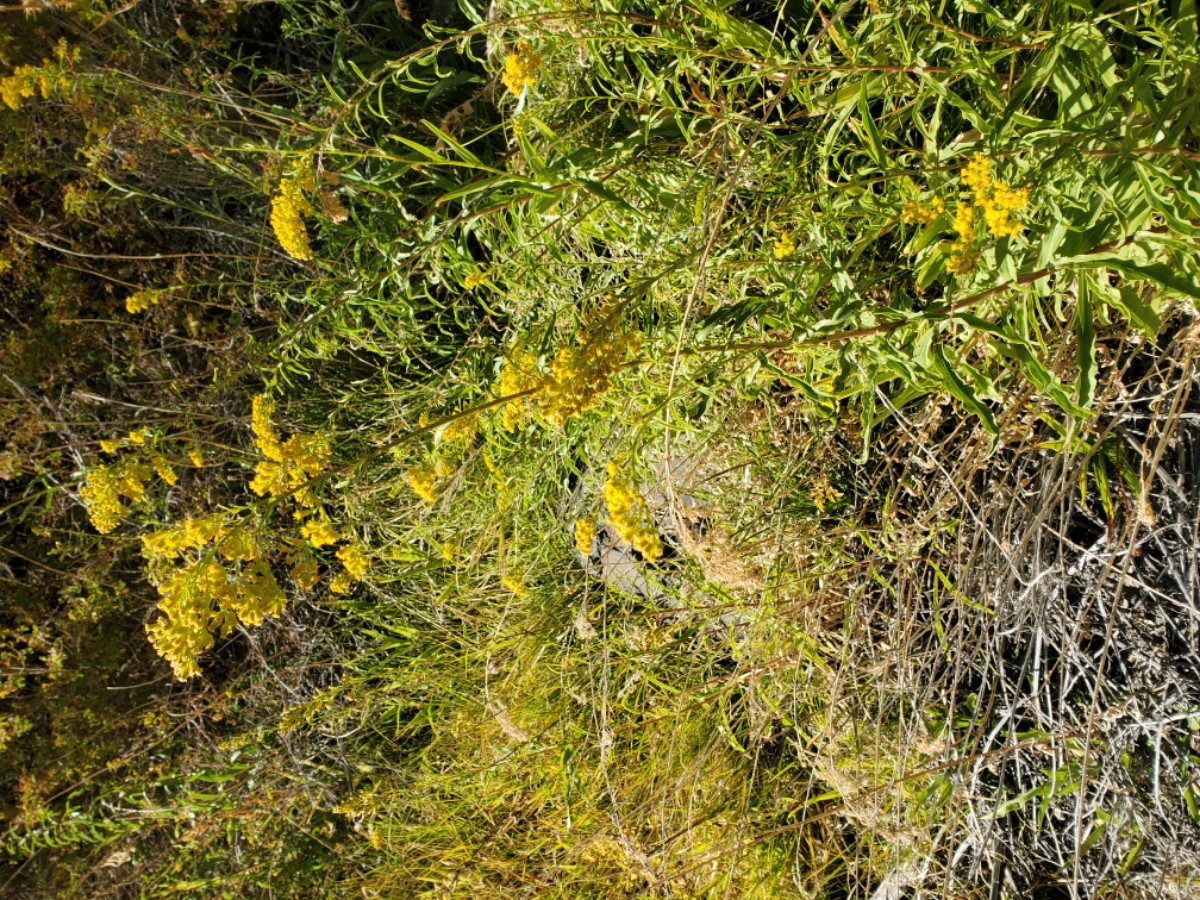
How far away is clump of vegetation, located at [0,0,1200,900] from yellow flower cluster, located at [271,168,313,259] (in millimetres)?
12

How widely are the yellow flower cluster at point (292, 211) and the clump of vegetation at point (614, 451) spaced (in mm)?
12

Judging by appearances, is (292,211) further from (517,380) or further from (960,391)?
(960,391)

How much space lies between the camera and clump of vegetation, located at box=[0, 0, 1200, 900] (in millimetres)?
1533

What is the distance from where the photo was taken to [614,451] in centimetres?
200

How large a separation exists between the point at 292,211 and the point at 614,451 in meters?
0.94

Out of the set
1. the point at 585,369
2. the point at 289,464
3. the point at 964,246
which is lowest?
the point at 289,464

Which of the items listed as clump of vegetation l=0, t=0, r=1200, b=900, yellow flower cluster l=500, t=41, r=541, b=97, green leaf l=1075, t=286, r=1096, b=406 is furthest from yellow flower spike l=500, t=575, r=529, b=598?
green leaf l=1075, t=286, r=1096, b=406

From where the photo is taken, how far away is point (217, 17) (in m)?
2.65

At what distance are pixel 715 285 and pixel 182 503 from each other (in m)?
2.23

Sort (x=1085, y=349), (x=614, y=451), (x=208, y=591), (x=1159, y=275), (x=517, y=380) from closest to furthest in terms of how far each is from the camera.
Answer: (x=1159, y=275), (x=1085, y=349), (x=208, y=591), (x=517, y=380), (x=614, y=451)

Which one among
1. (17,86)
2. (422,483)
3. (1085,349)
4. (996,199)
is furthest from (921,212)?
(17,86)

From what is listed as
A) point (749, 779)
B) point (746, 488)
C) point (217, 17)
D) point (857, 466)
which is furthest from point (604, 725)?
point (217, 17)

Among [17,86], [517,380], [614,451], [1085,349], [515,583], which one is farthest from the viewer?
[515,583]

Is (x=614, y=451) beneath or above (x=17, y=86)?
beneath
